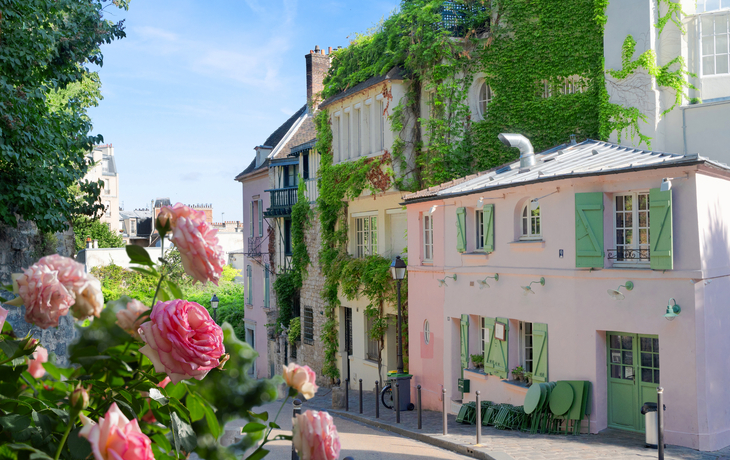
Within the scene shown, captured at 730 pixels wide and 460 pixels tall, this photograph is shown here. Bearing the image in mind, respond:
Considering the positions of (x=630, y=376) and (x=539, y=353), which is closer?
(x=630, y=376)

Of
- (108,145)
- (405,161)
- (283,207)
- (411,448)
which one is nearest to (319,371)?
(283,207)

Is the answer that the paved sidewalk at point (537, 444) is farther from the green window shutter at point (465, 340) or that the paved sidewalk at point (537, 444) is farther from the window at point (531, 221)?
the window at point (531, 221)

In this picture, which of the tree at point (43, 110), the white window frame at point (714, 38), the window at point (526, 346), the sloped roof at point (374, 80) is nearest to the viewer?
the tree at point (43, 110)

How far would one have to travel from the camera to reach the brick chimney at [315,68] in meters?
29.0

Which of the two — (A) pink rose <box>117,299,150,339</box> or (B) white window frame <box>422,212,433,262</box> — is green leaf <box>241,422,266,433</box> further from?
(B) white window frame <box>422,212,433,262</box>

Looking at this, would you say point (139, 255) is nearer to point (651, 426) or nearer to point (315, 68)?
point (651, 426)

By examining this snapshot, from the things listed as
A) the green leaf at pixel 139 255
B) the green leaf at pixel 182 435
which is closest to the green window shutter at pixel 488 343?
the green leaf at pixel 182 435

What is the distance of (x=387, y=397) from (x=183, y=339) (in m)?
18.0

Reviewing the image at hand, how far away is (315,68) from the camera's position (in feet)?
95.4

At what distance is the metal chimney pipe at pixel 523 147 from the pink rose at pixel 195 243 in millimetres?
A: 14033

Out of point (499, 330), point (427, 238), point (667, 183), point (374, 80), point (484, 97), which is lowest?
point (499, 330)

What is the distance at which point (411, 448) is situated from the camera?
12.2 metres

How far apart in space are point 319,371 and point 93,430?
81.3ft

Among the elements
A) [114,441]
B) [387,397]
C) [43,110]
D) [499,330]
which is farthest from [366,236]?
[114,441]
